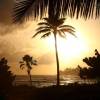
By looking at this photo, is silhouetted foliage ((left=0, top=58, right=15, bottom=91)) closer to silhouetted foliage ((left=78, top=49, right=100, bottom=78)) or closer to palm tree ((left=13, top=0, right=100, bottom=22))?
silhouetted foliage ((left=78, top=49, right=100, bottom=78))

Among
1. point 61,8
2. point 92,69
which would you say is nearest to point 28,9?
point 61,8

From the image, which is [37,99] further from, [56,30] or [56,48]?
[56,30]

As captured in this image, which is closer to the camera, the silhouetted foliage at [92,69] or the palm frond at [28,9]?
the palm frond at [28,9]

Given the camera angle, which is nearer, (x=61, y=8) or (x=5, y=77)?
(x=61, y=8)

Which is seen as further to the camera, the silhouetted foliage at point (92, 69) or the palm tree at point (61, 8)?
the silhouetted foliage at point (92, 69)

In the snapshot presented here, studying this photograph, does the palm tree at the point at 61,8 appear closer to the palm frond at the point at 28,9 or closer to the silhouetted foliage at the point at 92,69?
the palm frond at the point at 28,9

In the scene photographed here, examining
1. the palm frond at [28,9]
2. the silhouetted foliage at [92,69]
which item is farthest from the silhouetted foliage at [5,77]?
the palm frond at [28,9]

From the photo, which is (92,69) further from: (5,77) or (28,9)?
(28,9)

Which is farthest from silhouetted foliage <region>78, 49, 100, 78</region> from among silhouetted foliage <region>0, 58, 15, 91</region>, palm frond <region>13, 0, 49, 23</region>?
palm frond <region>13, 0, 49, 23</region>

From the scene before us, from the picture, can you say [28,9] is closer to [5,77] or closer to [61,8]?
[61,8]

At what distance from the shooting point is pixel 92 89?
46.9m

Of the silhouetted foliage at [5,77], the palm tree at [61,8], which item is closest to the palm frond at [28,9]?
the palm tree at [61,8]

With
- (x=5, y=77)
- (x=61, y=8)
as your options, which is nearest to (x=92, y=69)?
(x=5, y=77)

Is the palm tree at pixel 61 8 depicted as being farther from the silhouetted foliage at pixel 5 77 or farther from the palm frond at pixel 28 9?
the silhouetted foliage at pixel 5 77
